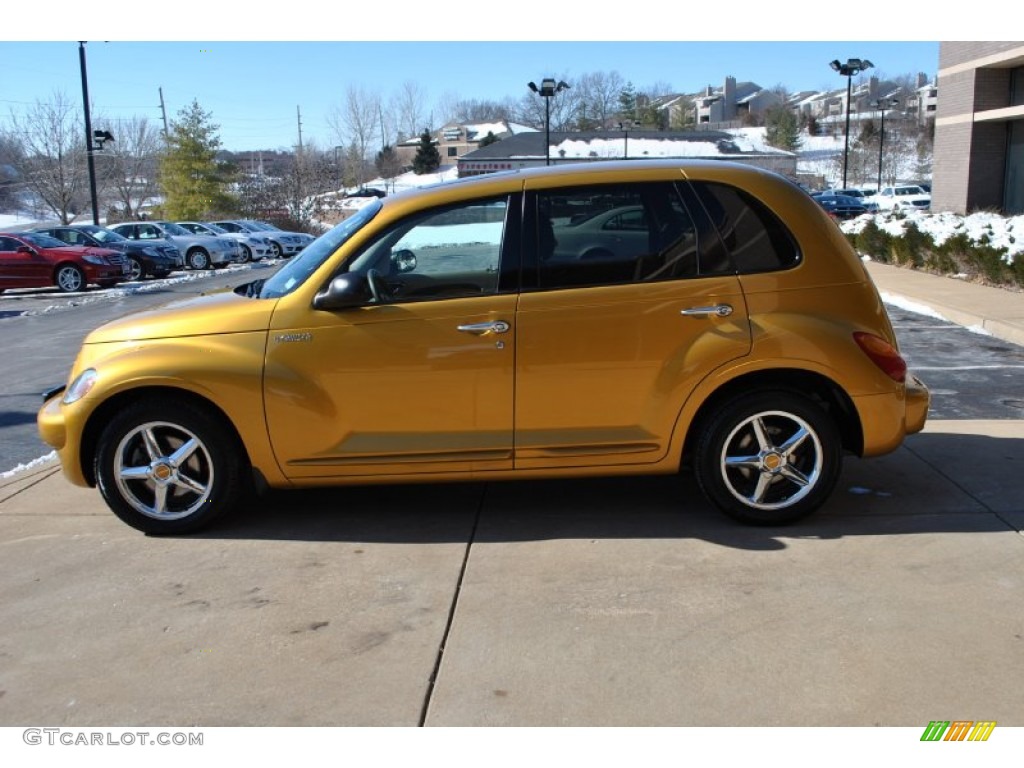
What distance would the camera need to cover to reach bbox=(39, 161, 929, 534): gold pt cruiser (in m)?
4.41

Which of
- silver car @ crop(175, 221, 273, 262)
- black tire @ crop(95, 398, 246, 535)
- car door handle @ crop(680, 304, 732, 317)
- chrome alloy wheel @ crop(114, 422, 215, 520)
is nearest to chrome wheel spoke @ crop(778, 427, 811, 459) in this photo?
car door handle @ crop(680, 304, 732, 317)

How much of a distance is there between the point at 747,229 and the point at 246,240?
27.3 meters

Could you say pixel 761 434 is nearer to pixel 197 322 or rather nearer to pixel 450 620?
pixel 450 620

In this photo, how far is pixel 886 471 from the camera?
215 inches

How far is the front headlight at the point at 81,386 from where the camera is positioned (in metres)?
4.55

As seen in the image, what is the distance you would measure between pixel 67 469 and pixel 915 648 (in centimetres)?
403

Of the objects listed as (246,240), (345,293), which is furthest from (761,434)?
(246,240)

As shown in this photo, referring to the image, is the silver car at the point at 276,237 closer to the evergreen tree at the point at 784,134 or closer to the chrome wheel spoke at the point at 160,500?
the chrome wheel spoke at the point at 160,500

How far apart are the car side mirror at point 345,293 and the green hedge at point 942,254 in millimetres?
11475

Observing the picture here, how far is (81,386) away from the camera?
Result: 4582 mm

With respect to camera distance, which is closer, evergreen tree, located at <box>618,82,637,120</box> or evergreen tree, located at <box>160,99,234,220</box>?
evergreen tree, located at <box>160,99,234,220</box>

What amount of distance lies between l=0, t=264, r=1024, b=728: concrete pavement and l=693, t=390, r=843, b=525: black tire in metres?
0.15

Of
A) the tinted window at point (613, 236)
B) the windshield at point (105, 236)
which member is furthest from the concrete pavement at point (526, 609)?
the windshield at point (105, 236)

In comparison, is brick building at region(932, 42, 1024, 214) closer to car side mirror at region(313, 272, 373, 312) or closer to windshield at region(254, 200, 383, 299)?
windshield at region(254, 200, 383, 299)
